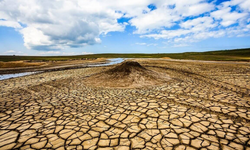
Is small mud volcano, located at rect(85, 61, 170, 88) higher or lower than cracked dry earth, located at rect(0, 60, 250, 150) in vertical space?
higher

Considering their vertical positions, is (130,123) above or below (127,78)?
below

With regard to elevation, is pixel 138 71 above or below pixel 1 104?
above

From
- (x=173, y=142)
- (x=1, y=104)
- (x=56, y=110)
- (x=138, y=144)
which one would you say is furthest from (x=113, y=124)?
A: (x=1, y=104)

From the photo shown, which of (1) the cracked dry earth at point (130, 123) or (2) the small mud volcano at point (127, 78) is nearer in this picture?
(1) the cracked dry earth at point (130, 123)

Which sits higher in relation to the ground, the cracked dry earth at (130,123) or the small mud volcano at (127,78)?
the small mud volcano at (127,78)

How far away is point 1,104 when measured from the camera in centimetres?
512

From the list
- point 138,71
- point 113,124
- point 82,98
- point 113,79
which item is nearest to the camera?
point 113,124

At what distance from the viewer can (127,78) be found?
8305mm

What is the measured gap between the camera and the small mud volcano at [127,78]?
768cm

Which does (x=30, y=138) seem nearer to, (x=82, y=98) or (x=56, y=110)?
(x=56, y=110)

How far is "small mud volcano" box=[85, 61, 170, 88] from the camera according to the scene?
25.2ft

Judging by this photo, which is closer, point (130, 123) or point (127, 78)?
point (130, 123)

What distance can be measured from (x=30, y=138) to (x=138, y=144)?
2503 mm

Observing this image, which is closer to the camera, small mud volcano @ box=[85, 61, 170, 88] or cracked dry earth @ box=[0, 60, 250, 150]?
cracked dry earth @ box=[0, 60, 250, 150]
